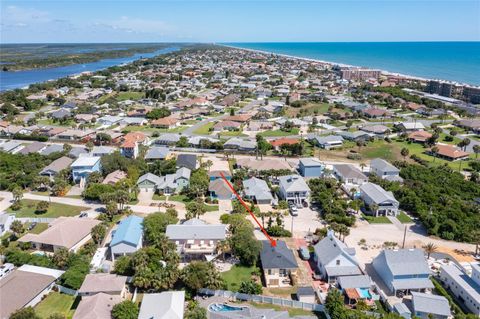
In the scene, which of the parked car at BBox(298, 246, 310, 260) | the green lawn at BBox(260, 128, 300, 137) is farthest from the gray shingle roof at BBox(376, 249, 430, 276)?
the green lawn at BBox(260, 128, 300, 137)

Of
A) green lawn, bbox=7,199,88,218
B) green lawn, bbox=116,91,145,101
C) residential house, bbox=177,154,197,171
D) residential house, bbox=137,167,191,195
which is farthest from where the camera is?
green lawn, bbox=116,91,145,101

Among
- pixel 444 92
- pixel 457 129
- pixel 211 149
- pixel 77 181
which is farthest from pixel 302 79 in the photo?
pixel 77 181

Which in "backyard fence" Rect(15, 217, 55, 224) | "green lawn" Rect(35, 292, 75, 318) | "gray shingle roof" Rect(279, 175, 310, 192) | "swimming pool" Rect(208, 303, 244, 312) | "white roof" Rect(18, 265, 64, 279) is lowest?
"green lawn" Rect(35, 292, 75, 318)

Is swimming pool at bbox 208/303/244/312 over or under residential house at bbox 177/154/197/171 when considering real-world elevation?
under

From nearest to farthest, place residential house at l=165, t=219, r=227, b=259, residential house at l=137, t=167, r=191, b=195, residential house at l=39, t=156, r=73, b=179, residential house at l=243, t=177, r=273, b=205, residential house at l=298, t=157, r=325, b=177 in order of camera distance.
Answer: residential house at l=165, t=219, r=227, b=259, residential house at l=243, t=177, r=273, b=205, residential house at l=137, t=167, r=191, b=195, residential house at l=298, t=157, r=325, b=177, residential house at l=39, t=156, r=73, b=179

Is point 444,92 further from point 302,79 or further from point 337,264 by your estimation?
point 337,264

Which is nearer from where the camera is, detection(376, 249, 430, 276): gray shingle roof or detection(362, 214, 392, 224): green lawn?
detection(376, 249, 430, 276): gray shingle roof

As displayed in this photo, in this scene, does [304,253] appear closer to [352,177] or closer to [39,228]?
[352,177]

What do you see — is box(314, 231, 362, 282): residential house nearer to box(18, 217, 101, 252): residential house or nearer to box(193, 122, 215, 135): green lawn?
box(18, 217, 101, 252): residential house
